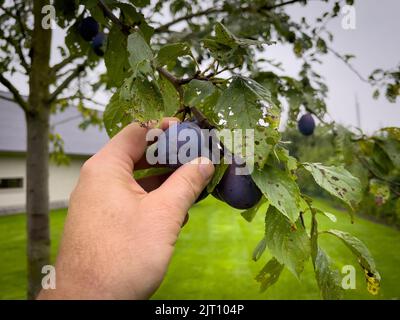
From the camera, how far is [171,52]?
28.4 inches

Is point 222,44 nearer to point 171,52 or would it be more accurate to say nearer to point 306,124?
point 171,52

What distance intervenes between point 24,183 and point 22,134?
1.34 metres

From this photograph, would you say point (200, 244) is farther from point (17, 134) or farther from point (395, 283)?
point (17, 134)


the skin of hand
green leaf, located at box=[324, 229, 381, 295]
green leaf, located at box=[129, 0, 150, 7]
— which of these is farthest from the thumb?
green leaf, located at box=[129, 0, 150, 7]

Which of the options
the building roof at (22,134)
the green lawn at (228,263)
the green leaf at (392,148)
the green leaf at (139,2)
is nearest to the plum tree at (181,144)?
the green leaf at (139,2)

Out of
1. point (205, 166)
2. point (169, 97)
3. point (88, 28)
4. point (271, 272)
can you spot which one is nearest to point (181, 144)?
point (205, 166)

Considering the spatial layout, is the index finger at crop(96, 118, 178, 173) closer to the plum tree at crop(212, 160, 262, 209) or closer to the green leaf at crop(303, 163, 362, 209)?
the plum tree at crop(212, 160, 262, 209)

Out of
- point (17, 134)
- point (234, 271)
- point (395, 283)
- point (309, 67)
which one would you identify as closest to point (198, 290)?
point (234, 271)

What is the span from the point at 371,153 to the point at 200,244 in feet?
13.6

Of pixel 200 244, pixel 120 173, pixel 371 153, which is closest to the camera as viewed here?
pixel 120 173

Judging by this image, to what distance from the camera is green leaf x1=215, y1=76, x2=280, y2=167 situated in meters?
0.57
